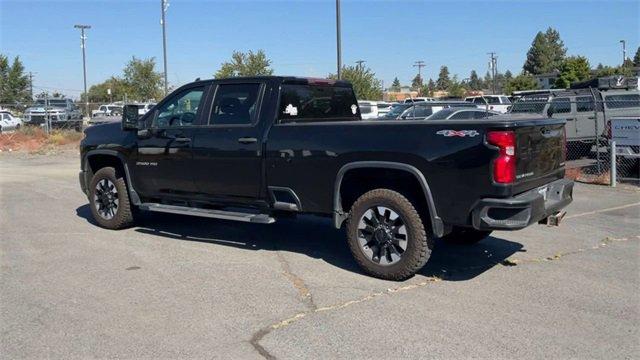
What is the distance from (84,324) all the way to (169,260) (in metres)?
1.99

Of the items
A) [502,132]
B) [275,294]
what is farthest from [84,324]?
[502,132]

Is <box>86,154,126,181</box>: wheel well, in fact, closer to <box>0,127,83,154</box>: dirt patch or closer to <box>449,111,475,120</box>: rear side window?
<box>449,111,475,120</box>: rear side window

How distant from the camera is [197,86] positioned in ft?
24.8

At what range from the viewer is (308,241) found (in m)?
7.77

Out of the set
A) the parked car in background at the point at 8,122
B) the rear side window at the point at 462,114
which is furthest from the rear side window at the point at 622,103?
the parked car in background at the point at 8,122

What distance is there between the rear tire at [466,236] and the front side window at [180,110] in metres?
3.32

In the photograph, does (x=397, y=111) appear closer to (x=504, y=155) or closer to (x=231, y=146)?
(x=231, y=146)

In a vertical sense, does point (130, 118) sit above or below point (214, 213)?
above

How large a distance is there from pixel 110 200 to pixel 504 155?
17.6ft

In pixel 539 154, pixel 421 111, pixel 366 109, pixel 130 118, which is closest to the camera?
pixel 539 154

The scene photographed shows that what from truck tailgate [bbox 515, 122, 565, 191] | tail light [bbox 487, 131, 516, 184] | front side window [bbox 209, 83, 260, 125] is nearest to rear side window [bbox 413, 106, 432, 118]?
front side window [bbox 209, 83, 260, 125]

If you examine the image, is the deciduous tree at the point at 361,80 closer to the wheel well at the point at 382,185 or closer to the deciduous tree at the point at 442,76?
the wheel well at the point at 382,185

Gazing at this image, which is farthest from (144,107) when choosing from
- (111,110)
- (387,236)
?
(111,110)

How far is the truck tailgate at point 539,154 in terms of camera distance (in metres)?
5.52
